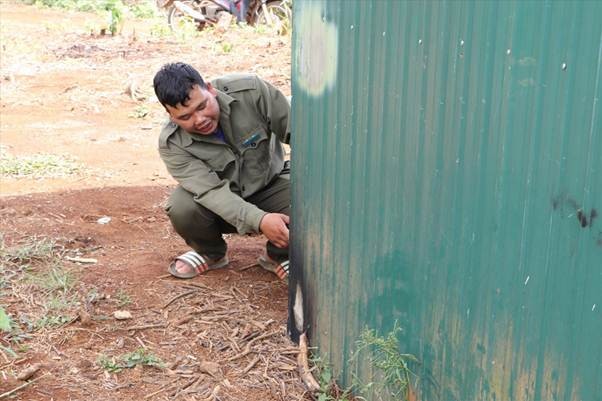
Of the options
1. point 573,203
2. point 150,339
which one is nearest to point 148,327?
point 150,339

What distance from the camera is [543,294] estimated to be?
1979mm

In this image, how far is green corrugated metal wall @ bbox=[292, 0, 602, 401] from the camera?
1851mm

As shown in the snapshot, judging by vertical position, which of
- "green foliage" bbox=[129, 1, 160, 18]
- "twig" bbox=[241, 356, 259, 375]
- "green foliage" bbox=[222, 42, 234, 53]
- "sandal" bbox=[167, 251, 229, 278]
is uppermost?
"green foliage" bbox=[129, 1, 160, 18]

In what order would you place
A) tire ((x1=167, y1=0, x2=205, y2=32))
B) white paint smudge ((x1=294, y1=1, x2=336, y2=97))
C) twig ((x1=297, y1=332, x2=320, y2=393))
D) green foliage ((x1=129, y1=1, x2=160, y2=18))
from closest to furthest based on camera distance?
1. white paint smudge ((x1=294, y1=1, x2=336, y2=97))
2. twig ((x1=297, y1=332, x2=320, y2=393))
3. tire ((x1=167, y1=0, x2=205, y2=32))
4. green foliage ((x1=129, y1=1, x2=160, y2=18))

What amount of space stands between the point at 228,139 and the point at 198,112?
29 centimetres

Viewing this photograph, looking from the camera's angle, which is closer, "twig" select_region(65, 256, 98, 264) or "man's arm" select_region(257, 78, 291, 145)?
"man's arm" select_region(257, 78, 291, 145)

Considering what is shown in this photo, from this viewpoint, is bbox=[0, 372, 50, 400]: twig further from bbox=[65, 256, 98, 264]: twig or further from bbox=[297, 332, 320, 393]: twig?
bbox=[65, 256, 98, 264]: twig

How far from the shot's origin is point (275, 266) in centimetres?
407

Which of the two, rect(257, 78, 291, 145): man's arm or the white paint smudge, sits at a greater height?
the white paint smudge

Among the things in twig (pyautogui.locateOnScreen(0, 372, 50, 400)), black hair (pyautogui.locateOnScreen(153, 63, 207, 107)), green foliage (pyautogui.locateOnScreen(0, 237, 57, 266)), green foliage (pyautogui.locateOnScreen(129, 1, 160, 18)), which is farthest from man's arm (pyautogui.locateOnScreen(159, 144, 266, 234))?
green foliage (pyautogui.locateOnScreen(129, 1, 160, 18))

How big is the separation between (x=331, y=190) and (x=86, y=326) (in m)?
1.38

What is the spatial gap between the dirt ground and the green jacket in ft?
1.72

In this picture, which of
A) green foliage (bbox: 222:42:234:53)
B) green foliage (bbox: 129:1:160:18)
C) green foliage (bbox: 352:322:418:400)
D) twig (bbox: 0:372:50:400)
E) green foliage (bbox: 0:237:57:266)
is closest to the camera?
green foliage (bbox: 352:322:418:400)

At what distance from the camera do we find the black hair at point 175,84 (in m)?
3.49
